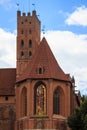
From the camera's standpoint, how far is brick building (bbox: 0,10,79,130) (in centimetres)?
10588

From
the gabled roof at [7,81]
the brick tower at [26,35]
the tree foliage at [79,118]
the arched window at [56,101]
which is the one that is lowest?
the tree foliage at [79,118]

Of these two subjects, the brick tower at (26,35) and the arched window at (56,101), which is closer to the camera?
the arched window at (56,101)

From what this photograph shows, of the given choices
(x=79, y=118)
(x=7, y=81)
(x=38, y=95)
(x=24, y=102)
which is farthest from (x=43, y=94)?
(x=7, y=81)

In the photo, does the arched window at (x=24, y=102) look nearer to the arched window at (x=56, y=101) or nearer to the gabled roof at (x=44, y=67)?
the gabled roof at (x=44, y=67)

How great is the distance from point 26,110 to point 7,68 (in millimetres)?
15739

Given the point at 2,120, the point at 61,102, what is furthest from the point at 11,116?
the point at 61,102

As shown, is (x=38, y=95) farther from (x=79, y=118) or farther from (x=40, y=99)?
(x=79, y=118)

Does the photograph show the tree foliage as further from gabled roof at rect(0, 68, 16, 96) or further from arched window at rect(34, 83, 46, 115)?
gabled roof at rect(0, 68, 16, 96)

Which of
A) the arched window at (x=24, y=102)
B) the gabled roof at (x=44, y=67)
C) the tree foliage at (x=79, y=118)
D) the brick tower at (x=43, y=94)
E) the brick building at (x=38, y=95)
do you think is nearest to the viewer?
the tree foliage at (x=79, y=118)

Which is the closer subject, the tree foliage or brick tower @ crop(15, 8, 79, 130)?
the tree foliage

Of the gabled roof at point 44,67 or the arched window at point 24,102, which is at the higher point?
the gabled roof at point 44,67

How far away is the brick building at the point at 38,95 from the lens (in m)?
106

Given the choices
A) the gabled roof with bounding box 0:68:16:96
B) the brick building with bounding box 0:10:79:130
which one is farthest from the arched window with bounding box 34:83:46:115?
the gabled roof with bounding box 0:68:16:96

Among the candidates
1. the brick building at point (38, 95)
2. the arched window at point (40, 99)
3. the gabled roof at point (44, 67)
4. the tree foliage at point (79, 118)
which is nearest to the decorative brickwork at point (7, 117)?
the brick building at point (38, 95)
